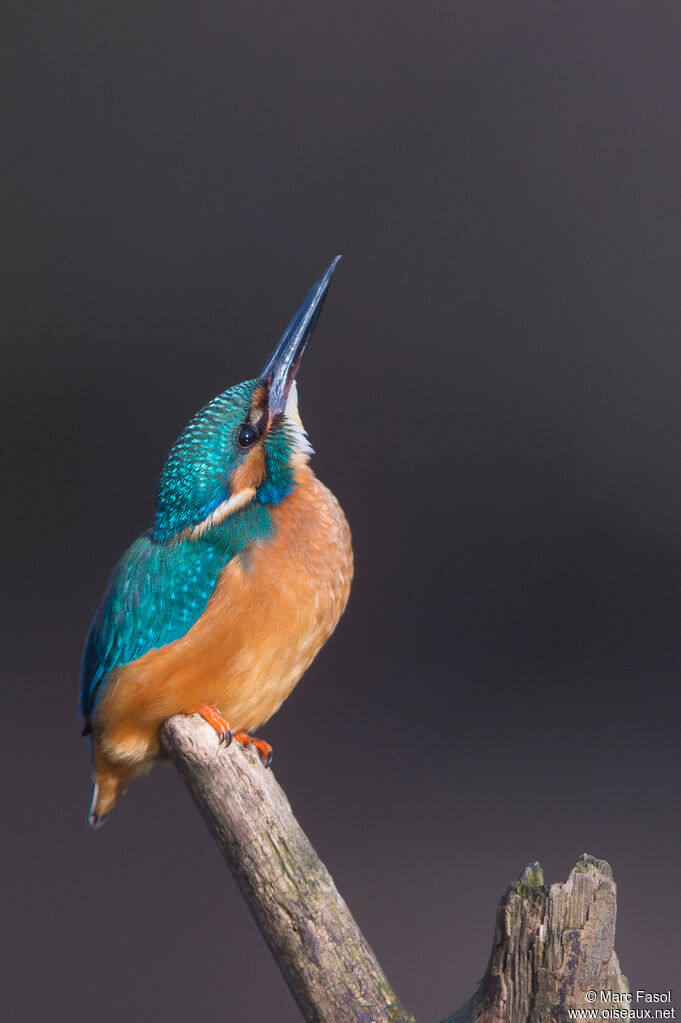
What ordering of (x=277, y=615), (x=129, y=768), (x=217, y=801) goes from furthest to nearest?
(x=129, y=768) < (x=277, y=615) < (x=217, y=801)

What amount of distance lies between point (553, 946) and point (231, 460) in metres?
0.64

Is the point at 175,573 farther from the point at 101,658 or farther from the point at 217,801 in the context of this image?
the point at 217,801

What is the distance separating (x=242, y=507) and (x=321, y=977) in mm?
534

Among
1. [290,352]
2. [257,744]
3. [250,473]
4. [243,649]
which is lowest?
[257,744]

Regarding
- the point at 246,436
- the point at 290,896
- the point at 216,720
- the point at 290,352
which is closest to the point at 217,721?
the point at 216,720

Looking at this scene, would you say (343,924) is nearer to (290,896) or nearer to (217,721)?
(290,896)

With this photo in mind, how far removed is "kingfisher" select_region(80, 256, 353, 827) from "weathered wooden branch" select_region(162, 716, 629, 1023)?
0.30ft

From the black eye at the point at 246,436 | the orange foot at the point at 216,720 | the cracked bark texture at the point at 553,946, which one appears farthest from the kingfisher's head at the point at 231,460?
the cracked bark texture at the point at 553,946

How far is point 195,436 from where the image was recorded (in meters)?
1.15

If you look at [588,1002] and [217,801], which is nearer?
[588,1002]

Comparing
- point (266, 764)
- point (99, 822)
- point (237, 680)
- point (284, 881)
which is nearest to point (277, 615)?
point (237, 680)

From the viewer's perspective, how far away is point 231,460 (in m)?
1.15

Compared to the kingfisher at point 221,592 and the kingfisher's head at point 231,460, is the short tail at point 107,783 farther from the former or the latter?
the kingfisher's head at point 231,460

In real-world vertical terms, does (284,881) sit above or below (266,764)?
below
